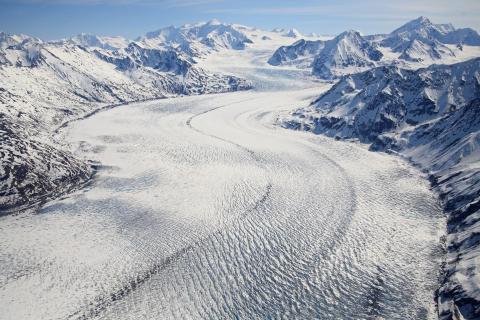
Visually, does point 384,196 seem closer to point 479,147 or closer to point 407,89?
point 479,147

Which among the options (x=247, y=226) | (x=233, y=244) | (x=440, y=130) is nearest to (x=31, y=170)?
(x=247, y=226)

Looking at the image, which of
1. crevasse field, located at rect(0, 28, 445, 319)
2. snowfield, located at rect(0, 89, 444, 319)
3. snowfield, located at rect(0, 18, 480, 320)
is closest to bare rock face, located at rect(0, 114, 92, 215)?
snowfield, located at rect(0, 18, 480, 320)

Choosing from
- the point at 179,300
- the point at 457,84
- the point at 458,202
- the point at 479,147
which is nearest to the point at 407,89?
the point at 457,84

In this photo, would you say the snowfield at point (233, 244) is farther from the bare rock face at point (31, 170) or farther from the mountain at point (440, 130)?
the bare rock face at point (31, 170)

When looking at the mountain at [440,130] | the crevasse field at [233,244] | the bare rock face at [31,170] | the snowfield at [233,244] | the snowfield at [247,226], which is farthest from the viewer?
the bare rock face at [31,170]

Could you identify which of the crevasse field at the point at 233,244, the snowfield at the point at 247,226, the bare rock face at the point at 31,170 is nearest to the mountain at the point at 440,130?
the snowfield at the point at 247,226

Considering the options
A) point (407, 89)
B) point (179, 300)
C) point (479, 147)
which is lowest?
point (179, 300)

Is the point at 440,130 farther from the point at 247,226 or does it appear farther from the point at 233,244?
the point at 233,244

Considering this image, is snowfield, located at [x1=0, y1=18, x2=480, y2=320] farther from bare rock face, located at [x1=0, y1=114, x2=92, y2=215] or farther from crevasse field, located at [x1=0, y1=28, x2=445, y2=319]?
bare rock face, located at [x1=0, y1=114, x2=92, y2=215]
